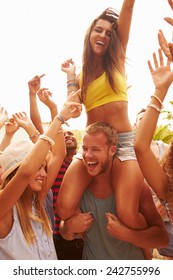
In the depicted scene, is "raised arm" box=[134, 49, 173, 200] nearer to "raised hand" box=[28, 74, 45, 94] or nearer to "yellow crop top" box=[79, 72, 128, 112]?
"yellow crop top" box=[79, 72, 128, 112]

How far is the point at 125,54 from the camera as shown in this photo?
5.93 ft

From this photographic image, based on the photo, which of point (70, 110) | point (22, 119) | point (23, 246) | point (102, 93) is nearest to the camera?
point (23, 246)

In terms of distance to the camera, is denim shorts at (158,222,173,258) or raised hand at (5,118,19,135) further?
→ raised hand at (5,118,19,135)

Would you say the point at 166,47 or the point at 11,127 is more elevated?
the point at 166,47

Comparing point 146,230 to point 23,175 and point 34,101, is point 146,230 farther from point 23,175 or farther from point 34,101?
point 34,101

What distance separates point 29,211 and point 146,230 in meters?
0.50

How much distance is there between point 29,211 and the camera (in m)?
1.63

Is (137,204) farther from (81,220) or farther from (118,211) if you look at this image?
(81,220)

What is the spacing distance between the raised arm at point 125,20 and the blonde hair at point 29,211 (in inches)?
28.7

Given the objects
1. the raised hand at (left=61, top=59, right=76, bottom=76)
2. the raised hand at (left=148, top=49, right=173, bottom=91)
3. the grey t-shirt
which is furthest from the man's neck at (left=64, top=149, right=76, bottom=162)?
the raised hand at (left=148, top=49, right=173, bottom=91)

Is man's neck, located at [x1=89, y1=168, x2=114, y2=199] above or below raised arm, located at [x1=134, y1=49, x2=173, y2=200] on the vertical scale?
below

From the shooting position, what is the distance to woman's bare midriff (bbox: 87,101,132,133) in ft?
5.77

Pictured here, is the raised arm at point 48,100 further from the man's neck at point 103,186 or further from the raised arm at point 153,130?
the raised arm at point 153,130

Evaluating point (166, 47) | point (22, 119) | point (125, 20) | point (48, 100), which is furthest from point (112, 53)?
point (22, 119)
